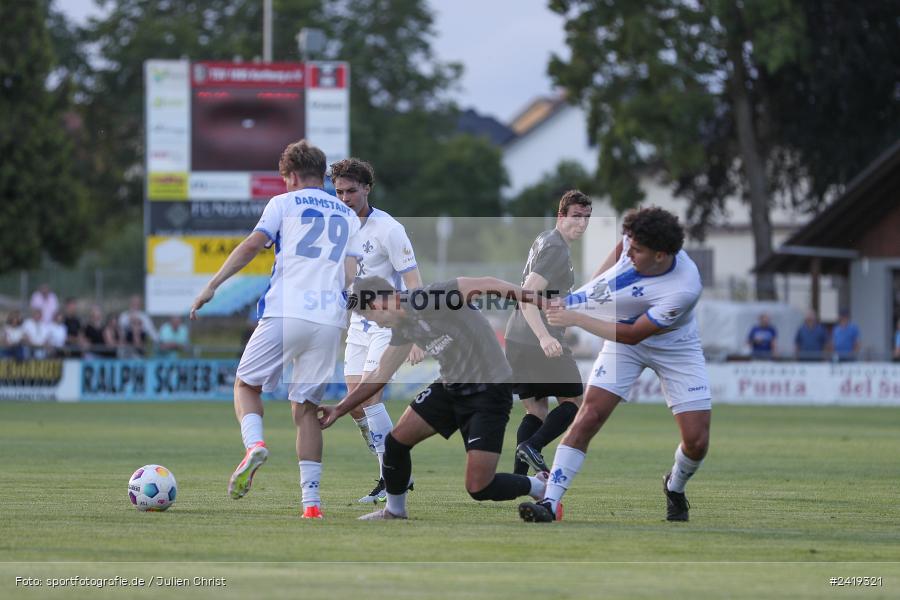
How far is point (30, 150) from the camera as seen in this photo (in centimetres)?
4622

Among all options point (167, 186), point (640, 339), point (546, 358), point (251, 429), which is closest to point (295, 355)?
point (251, 429)

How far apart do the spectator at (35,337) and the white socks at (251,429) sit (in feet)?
73.8

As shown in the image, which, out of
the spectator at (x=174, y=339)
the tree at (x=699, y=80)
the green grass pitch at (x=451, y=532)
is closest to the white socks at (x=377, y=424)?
the green grass pitch at (x=451, y=532)

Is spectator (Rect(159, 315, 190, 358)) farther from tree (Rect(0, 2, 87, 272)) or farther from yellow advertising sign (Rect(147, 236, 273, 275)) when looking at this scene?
tree (Rect(0, 2, 87, 272))

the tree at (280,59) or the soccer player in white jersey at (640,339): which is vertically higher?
the tree at (280,59)

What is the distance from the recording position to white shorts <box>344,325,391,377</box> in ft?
36.6

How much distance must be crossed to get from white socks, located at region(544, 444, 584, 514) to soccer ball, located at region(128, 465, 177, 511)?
2.55 meters

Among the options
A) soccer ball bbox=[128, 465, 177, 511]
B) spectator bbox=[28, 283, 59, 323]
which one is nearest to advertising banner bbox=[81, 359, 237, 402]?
spectator bbox=[28, 283, 59, 323]

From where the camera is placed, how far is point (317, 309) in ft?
30.9

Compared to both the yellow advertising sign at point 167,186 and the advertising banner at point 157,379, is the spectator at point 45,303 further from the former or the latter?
the yellow advertising sign at point 167,186

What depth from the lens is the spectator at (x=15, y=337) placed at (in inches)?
1203

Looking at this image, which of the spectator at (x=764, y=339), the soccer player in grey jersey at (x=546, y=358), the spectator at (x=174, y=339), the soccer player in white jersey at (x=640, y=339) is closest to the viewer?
the soccer player in white jersey at (x=640, y=339)

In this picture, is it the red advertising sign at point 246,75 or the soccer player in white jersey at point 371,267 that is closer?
the soccer player in white jersey at point 371,267

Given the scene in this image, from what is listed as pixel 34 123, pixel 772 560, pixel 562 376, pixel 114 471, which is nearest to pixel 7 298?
pixel 34 123
